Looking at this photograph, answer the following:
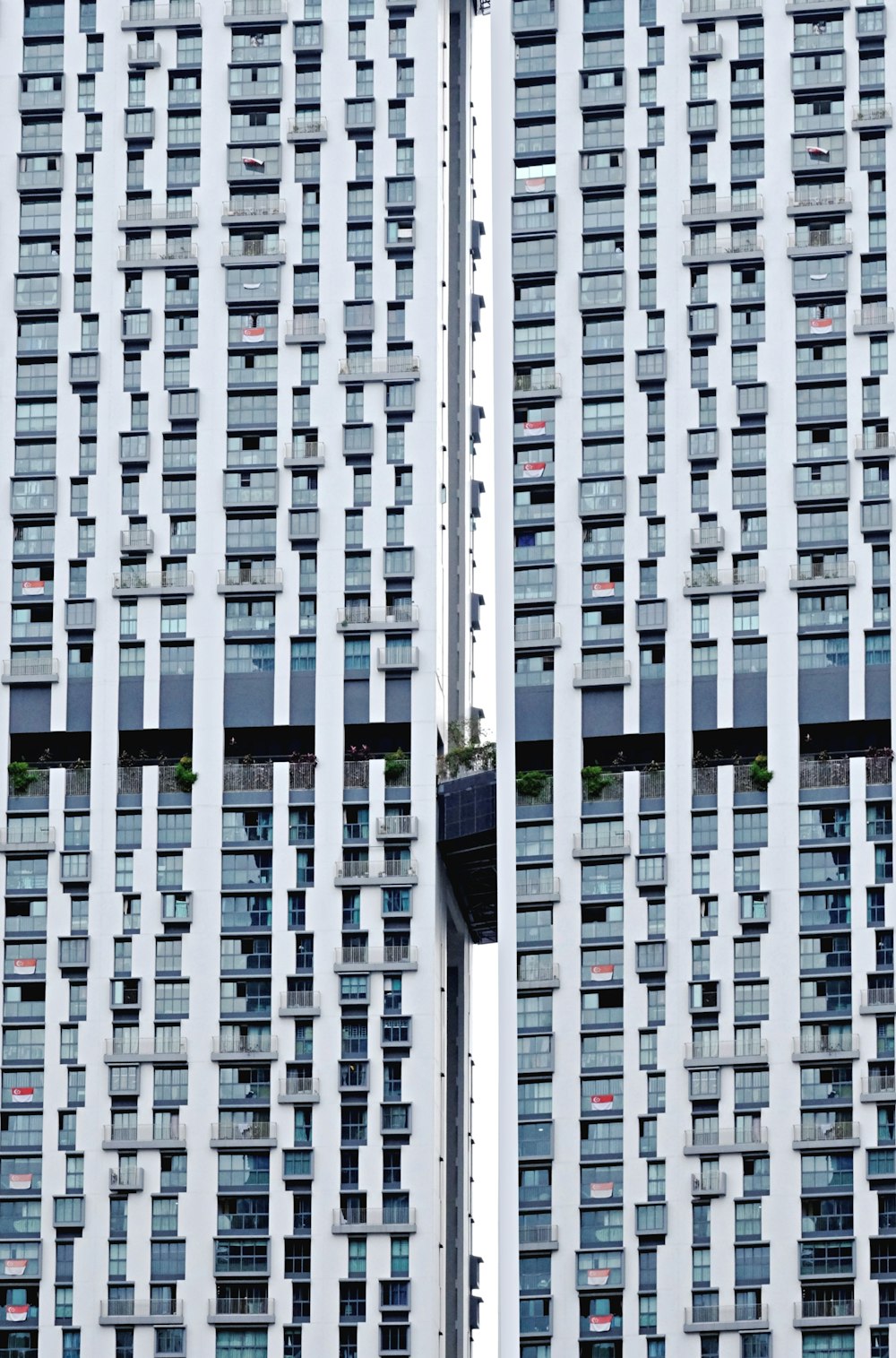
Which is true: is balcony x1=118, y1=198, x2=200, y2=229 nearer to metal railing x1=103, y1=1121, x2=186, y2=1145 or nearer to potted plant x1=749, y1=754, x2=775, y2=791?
potted plant x1=749, y1=754, x2=775, y2=791

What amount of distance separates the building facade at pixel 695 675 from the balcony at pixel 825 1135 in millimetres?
109

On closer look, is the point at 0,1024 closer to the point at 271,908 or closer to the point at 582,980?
the point at 271,908

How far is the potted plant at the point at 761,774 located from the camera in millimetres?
129375

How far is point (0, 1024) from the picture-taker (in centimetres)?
13088

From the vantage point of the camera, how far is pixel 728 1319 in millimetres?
124750

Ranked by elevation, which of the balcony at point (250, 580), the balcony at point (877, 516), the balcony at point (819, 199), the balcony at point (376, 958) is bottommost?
the balcony at point (376, 958)

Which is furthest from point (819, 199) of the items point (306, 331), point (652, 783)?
point (652, 783)

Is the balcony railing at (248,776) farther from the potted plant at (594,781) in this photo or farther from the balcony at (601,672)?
the balcony at (601,672)

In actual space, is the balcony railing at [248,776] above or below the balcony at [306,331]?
below

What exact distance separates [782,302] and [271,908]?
2912cm

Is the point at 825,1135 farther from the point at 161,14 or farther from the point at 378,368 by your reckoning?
the point at 161,14

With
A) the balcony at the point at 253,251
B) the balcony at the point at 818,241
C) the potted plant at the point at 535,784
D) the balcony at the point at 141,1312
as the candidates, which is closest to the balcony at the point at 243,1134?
the balcony at the point at 141,1312

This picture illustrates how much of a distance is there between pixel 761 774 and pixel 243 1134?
22.4 m

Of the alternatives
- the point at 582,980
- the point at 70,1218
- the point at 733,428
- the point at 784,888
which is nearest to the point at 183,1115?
the point at 70,1218
